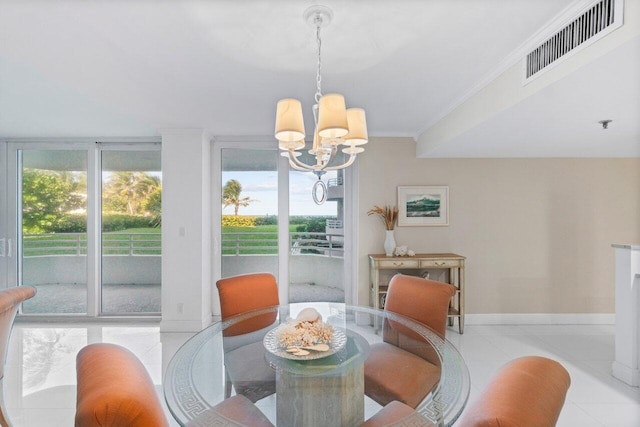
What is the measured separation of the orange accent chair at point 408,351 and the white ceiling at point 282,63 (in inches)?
54.9

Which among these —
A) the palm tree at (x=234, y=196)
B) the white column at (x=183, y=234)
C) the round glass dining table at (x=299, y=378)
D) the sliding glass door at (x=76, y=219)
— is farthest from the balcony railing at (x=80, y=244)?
the round glass dining table at (x=299, y=378)

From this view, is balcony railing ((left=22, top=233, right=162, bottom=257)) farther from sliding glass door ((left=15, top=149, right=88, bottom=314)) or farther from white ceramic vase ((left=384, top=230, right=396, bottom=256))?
white ceramic vase ((left=384, top=230, right=396, bottom=256))

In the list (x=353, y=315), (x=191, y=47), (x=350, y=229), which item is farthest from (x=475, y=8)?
(x=350, y=229)

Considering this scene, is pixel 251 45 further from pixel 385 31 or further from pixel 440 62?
pixel 440 62

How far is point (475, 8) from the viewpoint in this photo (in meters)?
1.44

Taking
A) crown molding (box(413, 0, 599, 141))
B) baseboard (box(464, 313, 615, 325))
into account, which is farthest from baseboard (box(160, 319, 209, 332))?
crown molding (box(413, 0, 599, 141))

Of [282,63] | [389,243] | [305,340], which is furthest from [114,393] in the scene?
[389,243]

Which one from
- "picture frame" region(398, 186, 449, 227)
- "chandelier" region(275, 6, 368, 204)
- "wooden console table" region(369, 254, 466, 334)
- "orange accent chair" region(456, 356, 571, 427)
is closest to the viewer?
"orange accent chair" region(456, 356, 571, 427)

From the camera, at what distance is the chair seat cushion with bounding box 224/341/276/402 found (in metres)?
1.40

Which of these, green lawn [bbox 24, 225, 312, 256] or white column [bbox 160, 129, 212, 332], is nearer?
white column [bbox 160, 129, 212, 332]

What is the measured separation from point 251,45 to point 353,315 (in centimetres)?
200

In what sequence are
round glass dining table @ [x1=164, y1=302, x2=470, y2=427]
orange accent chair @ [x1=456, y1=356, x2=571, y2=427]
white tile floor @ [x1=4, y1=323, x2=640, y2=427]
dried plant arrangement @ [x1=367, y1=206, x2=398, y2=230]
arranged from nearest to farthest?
1. orange accent chair @ [x1=456, y1=356, x2=571, y2=427]
2. round glass dining table @ [x1=164, y1=302, x2=470, y2=427]
3. white tile floor @ [x1=4, y1=323, x2=640, y2=427]
4. dried plant arrangement @ [x1=367, y1=206, x2=398, y2=230]

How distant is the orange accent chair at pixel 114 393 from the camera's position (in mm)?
647

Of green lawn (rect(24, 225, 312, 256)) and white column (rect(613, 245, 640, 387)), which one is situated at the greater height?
green lawn (rect(24, 225, 312, 256))
